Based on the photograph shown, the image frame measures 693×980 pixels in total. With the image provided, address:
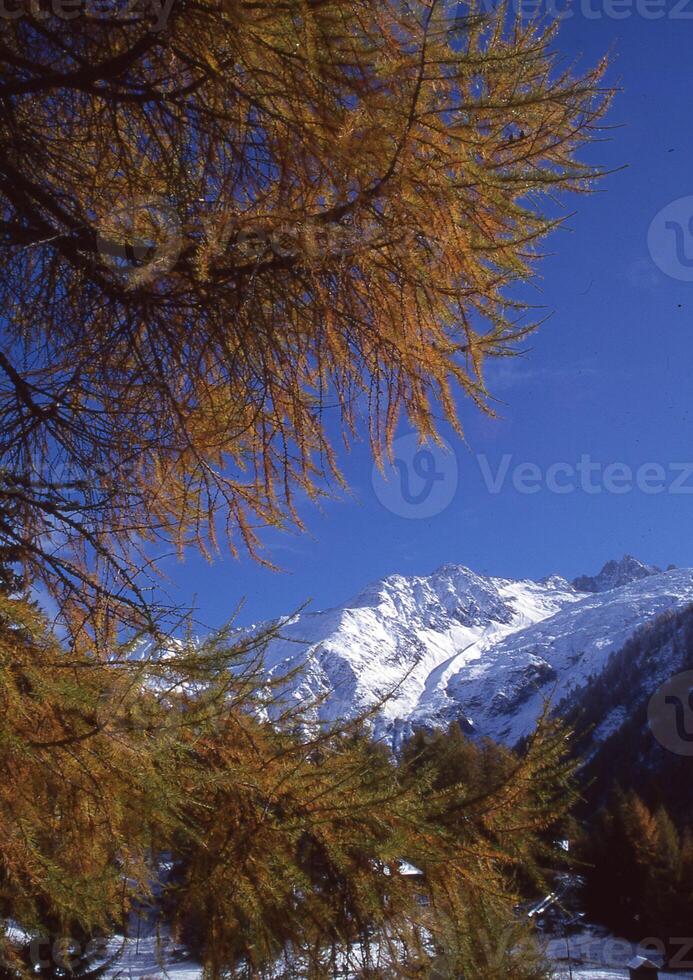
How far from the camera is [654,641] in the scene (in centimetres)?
10300

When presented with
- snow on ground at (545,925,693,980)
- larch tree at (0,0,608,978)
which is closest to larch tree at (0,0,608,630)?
larch tree at (0,0,608,978)

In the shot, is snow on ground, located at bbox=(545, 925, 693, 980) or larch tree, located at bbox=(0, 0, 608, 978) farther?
snow on ground, located at bbox=(545, 925, 693, 980)

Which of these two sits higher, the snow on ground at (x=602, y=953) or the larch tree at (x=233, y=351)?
the larch tree at (x=233, y=351)

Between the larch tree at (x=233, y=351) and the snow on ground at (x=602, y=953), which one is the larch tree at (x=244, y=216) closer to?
the larch tree at (x=233, y=351)

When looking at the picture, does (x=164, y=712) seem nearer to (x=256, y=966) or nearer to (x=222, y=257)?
(x=256, y=966)

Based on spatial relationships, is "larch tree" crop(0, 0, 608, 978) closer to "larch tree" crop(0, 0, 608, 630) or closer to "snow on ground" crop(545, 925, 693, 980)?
"larch tree" crop(0, 0, 608, 630)

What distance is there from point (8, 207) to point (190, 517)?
1212 millimetres

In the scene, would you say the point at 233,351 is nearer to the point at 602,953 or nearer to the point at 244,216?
the point at 244,216

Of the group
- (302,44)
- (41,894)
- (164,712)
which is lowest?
(41,894)

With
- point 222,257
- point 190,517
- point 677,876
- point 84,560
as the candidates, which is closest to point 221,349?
point 222,257

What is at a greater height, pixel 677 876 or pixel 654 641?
pixel 654 641

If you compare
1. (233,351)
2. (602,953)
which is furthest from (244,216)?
(602,953)

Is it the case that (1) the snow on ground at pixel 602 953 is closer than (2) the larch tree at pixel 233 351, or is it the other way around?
(2) the larch tree at pixel 233 351

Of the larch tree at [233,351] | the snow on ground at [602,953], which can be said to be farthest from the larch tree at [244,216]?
the snow on ground at [602,953]
